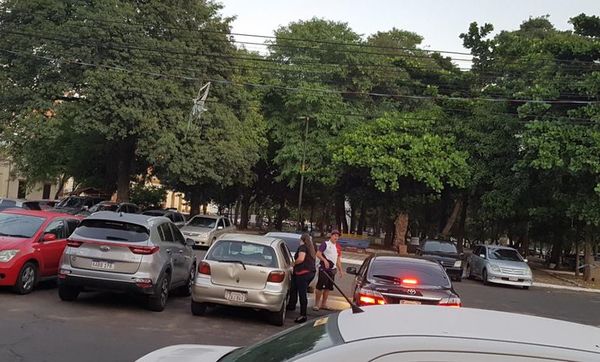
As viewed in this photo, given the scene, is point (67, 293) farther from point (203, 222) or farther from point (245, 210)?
point (245, 210)

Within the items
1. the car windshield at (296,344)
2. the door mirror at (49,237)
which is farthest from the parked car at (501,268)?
the car windshield at (296,344)

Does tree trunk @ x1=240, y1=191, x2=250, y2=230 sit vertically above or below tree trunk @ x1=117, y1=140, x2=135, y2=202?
below

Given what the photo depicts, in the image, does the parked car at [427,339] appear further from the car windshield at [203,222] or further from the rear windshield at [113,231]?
the car windshield at [203,222]

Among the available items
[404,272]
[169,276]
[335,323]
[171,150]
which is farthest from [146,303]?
[171,150]

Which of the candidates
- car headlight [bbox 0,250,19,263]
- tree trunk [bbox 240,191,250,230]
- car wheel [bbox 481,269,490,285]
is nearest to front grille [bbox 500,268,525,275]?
car wheel [bbox 481,269,490,285]

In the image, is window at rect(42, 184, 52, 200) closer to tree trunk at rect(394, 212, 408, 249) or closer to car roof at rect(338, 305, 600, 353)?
tree trunk at rect(394, 212, 408, 249)

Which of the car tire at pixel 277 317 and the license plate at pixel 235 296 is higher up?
the license plate at pixel 235 296

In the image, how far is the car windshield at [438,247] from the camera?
25394mm

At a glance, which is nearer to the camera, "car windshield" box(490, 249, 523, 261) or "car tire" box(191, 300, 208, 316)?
"car tire" box(191, 300, 208, 316)

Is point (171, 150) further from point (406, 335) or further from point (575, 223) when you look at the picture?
point (406, 335)

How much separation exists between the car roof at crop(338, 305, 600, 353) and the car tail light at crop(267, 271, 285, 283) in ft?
25.1

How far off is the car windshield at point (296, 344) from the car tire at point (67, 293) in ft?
28.7

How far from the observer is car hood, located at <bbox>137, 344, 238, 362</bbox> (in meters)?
3.20

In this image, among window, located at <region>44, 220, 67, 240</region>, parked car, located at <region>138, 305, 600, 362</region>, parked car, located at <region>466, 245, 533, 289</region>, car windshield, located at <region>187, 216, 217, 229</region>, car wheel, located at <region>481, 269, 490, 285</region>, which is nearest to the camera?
parked car, located at <region>138, 305, 600, 362</region>
